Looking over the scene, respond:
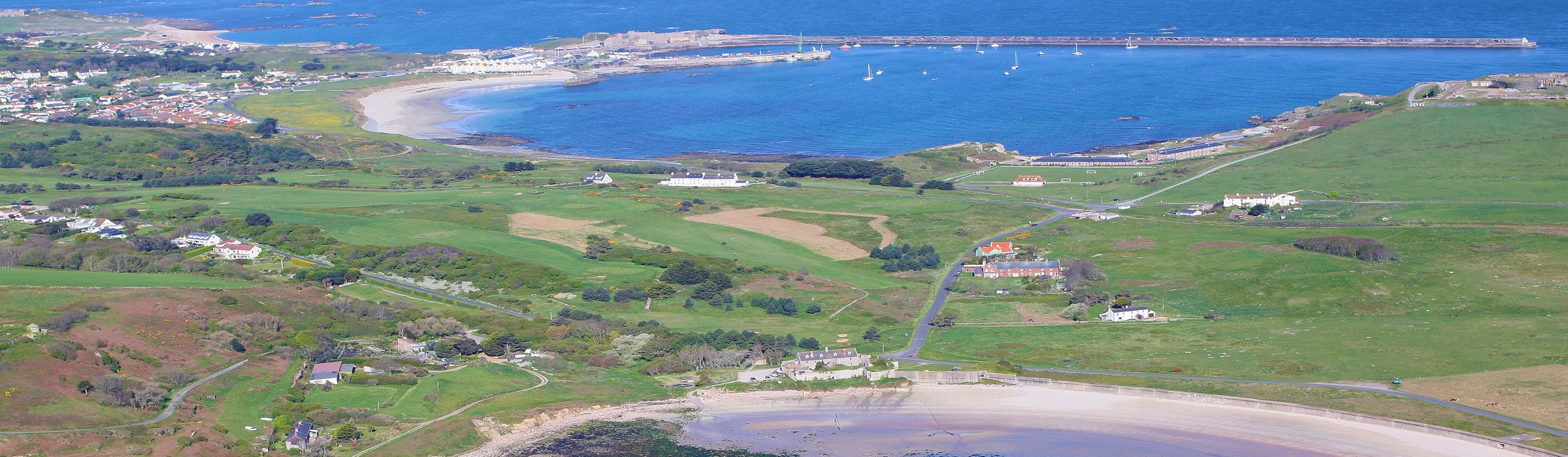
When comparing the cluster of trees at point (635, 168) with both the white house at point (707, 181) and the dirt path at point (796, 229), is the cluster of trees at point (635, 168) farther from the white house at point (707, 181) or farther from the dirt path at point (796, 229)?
the dirt path at point (796, 229)

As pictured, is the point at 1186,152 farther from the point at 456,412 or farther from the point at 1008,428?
the point at 456,412

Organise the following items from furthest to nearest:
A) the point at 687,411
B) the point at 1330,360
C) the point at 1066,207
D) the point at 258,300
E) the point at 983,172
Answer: the point at 983,172, the point at 1066,207, the point at 258,300, the point at 1330,360, the point at 687,411

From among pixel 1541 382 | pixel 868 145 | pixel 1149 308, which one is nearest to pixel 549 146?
pixel 868 145

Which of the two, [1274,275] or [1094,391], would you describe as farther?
[1274,275]

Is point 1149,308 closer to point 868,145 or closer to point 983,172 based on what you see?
point 983,172

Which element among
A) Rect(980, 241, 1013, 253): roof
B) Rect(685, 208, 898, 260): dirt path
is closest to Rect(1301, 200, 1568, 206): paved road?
Rect(980, 241, 1013, 253): roof
